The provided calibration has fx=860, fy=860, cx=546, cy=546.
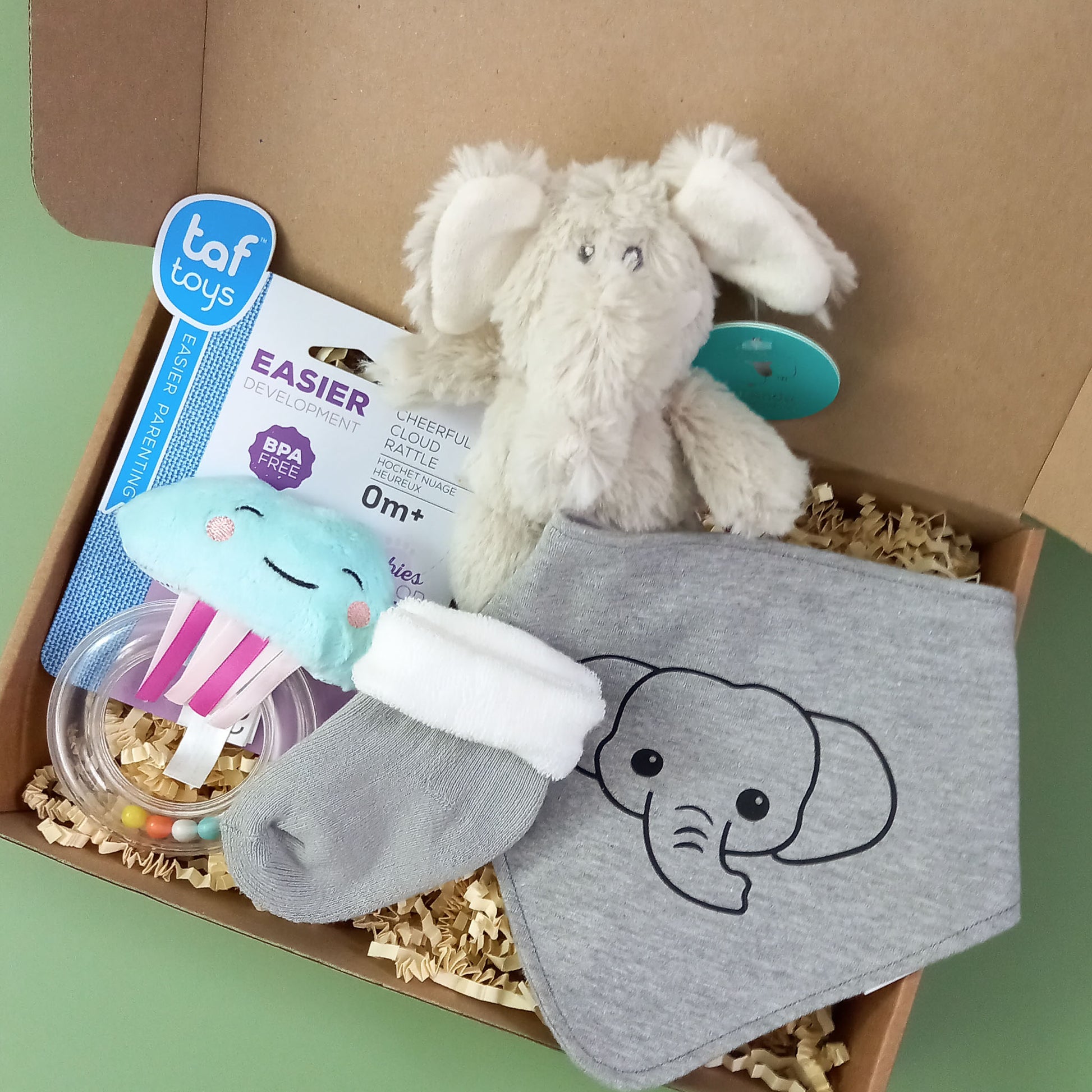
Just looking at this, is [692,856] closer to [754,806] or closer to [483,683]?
[754,806]

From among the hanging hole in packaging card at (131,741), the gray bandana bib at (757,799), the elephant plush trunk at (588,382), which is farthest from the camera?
the hanging hole in packaging card at (131,741)

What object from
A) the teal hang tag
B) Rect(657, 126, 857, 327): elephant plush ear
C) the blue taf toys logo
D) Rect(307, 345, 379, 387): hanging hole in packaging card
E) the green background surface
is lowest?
the green background surface

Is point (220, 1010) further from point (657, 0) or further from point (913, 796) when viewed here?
point (657, 0)

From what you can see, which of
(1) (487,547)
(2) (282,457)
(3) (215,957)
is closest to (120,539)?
(2) (282,457)

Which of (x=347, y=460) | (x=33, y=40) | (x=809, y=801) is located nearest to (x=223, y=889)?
(x=347, y=460)

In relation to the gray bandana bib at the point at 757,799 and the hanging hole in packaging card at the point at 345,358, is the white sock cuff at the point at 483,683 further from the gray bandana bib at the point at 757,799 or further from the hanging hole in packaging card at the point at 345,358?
the hanging hole in packaging card at the point at 345,358

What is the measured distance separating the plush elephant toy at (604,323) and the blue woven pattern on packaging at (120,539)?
0.53 feet

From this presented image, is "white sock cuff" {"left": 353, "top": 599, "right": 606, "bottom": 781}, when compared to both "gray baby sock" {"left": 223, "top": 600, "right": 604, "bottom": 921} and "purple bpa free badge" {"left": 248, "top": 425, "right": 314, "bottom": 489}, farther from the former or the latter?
"purple bpa free badge" {"left": 248, "top": 425, "right": 314, "bottom": 489}

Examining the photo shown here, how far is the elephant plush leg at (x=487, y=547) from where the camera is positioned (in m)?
0.58

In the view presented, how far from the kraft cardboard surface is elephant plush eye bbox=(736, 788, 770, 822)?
0.82 ft

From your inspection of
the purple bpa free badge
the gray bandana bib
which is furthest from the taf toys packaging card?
the gray bandana bib

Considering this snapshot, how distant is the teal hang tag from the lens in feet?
1.84

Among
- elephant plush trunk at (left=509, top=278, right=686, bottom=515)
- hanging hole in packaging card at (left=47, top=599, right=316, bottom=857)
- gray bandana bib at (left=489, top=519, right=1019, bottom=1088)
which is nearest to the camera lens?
elephant plush trunk at (left=509, top=278, right=686, bottom=515)

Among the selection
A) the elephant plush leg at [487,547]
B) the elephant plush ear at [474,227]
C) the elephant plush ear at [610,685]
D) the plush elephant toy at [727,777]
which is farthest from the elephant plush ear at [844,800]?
the elephant plush ear at [474,227]
